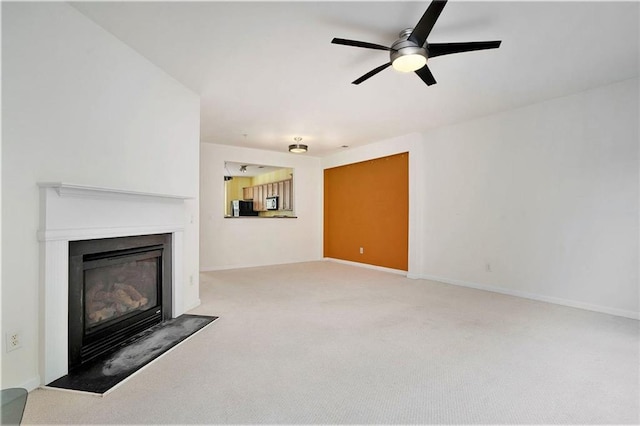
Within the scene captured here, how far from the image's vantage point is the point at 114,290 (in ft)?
8.74

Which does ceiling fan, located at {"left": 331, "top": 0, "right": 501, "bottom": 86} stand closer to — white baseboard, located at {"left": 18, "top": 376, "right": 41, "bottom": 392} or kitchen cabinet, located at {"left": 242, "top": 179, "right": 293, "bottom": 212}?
white baseboard, located at {"left": 18, "top": 376, "right": 41, "bottom": 392}

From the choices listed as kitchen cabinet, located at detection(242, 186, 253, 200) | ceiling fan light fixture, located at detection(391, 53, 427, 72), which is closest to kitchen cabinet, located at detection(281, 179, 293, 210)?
kitchen cabinet, located at detection(242, 186, 253, 200)

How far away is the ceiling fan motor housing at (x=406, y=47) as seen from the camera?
2451 millimetres

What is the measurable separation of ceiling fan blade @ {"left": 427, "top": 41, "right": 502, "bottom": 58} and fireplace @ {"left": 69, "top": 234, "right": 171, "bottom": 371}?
2.86 meters

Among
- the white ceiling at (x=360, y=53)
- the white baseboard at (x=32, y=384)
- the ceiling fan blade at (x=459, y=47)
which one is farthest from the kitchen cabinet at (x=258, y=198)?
the white baseboard at (x=32, y=384)

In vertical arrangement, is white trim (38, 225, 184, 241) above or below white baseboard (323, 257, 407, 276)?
above

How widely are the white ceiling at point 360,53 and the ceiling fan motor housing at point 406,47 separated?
62 mm

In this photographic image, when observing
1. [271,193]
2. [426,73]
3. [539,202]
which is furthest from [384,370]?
[271,193]

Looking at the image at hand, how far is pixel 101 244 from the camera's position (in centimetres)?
245

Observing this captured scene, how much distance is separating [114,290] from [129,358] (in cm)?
59

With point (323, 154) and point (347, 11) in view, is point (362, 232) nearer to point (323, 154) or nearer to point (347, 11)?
point (323, 154)

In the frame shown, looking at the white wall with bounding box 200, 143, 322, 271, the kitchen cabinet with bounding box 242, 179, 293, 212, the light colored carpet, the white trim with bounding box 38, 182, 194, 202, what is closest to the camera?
the light colored carpet

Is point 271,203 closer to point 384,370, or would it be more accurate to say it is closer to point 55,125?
point 55,125

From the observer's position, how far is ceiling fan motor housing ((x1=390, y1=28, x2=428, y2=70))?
2.45m
